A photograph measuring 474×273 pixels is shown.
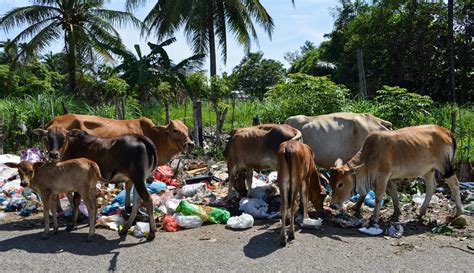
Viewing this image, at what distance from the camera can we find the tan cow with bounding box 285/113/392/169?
363 inches

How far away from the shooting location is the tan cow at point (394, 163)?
7.05 metres

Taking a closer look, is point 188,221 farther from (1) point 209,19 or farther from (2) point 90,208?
(1) point 209,19

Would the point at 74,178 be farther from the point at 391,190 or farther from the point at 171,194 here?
the point at 391,190

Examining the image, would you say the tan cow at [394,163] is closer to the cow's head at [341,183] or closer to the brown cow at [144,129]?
the cow's head at [341,183]

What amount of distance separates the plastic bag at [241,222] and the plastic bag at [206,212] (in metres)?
0.24

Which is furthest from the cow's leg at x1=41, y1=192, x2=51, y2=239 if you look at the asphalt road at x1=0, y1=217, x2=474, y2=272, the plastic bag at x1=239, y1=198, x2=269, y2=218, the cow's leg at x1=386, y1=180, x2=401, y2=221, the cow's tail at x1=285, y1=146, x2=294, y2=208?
the cow's leg at x1=386, y1=180, x2=401, y2=221

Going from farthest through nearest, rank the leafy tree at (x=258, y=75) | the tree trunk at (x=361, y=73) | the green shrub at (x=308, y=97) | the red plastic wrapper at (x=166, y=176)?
the leafy tree at (x=258, y=75), the tree trunk at (x=361, y=73), the green shrub at (x=308, y=97), the red plastic wrapper at (x=166, y=176)

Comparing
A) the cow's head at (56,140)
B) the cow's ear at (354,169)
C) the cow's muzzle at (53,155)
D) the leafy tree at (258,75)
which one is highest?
the leafy tree at (258,75)

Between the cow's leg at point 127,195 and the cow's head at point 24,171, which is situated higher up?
the cow's head at point 24,171

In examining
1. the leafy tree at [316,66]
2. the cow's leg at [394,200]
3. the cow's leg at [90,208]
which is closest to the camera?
the cow's leg at [90,208]

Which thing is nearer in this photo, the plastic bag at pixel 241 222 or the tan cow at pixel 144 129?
the plastic bag at pixel 241 222

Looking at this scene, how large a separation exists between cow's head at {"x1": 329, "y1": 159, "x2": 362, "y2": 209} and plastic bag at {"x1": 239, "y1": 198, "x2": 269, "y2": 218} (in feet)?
3.67

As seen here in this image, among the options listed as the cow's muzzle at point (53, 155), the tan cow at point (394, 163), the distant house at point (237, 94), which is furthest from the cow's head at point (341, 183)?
the distant house at point (237, 94)

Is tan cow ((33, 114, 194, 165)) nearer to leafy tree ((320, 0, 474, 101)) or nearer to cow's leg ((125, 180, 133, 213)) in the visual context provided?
cow's leg ((125, 180, 133, 213))
